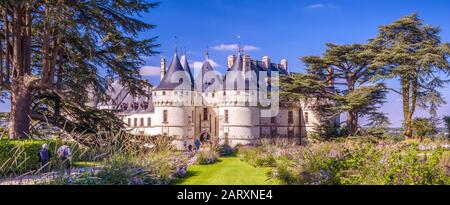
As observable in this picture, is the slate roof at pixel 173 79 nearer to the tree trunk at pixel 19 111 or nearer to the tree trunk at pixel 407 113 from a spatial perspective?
the tree trunk at pixel 19 111

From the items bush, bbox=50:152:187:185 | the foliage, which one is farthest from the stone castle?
the foliage

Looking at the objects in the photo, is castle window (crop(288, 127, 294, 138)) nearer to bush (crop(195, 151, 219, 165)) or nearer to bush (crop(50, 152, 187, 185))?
bush (crop(195, 151, 219, 165))

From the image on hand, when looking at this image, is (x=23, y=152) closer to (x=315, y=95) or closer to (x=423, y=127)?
(x=315, y=95)

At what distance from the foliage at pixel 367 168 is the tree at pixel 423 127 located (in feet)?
28.9

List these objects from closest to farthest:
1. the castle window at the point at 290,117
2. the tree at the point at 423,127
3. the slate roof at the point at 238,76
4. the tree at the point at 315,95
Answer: the tree at the point at 423,127 → the slate roof at the point at 238,76 → the tree at the point at 315,95 → the castle window at the point at 290,117

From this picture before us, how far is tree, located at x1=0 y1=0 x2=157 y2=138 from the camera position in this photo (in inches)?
362

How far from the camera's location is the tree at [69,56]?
920cm

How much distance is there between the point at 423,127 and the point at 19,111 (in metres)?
14.3

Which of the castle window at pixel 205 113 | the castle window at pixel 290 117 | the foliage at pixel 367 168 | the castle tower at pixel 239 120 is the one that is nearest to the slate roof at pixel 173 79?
the castle window at pixel 205 113

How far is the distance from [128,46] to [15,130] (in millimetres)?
3502

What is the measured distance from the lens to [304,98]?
59.7ft

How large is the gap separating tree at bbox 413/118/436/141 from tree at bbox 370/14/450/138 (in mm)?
575
